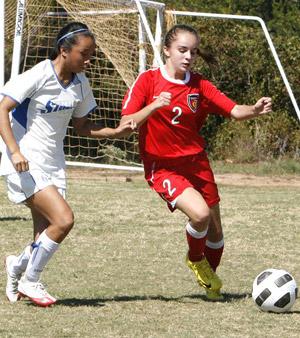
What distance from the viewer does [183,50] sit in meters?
7.08

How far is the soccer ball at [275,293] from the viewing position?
6676 millimetres

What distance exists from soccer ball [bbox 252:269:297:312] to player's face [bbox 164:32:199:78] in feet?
5.01

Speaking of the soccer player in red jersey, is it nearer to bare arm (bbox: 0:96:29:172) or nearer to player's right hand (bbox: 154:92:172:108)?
player's right hand (bbox: 154:92:172:108)

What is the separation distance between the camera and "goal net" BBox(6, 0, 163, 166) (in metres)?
15.6

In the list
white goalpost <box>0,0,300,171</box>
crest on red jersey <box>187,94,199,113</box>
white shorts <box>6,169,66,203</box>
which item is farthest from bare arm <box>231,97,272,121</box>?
white goalpost <box>0,0,300,171</box>

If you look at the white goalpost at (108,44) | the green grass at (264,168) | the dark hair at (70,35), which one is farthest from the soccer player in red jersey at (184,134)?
the green grass at (264,168)

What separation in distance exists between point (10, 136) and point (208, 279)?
5.74 feet

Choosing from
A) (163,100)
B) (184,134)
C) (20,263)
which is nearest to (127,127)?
(163,100)

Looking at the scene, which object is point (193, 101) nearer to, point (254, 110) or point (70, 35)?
point (254, 110)

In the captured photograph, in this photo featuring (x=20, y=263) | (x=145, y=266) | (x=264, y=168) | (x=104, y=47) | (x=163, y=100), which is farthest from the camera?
(x=264, y=168)

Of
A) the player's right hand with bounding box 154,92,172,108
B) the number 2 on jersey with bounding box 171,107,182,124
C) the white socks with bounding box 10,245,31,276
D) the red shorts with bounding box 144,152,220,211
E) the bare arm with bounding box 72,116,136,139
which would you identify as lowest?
the white socks with bounding box 10,245,31,276

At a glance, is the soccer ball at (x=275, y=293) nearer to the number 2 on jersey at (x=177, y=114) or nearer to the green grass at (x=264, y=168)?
the number 2 on jersey at (x=177, y=114)

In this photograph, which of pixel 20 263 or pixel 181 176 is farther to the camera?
pixel 181 176

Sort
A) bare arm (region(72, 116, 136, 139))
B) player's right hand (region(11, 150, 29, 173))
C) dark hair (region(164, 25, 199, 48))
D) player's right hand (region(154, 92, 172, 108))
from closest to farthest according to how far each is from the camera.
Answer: player's right hand (region(11, 150, 29, 173)), player's right hand (region(154, 92, 172, 108)), bare arm (region(72, 116, 136, 139)), dark hair (region(164, 25, 199, 48))
